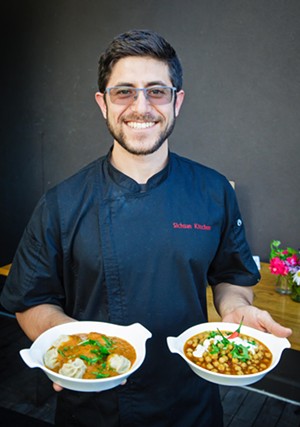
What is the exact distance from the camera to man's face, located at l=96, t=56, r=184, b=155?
126cm

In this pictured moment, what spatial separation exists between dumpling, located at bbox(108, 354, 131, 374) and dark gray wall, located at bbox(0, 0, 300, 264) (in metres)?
1.91

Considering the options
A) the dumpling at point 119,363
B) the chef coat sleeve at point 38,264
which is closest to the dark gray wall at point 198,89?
the chef coat sleeve at point 38,264

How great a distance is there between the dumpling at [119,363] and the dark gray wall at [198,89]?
1909 mm

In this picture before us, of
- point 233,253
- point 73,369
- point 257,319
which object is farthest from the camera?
point 233,253

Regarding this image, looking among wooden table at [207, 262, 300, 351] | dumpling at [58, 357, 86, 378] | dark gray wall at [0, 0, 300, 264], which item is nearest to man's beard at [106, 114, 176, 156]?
dumpling at [58, 357, 86, 378]

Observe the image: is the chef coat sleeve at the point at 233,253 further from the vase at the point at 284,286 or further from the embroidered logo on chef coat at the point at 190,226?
the vase at the point at 284,286

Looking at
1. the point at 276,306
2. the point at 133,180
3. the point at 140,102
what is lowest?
the point at 276,306

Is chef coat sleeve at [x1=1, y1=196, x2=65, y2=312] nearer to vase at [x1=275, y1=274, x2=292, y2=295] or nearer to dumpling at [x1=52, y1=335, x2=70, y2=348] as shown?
dumpling at [x1=52, y1=335, x2=70, y2=348]

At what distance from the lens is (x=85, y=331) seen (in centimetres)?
116

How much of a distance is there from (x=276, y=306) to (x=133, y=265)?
43.7 inches

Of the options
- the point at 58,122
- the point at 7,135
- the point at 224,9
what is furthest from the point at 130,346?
the point at 7,135

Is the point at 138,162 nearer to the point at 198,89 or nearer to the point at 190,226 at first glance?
the point at 190,226

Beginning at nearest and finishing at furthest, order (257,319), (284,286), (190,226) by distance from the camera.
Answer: (257,319), (190,226), (284,286)

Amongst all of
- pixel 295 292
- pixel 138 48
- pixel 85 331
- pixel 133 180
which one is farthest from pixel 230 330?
pixel 295 292
